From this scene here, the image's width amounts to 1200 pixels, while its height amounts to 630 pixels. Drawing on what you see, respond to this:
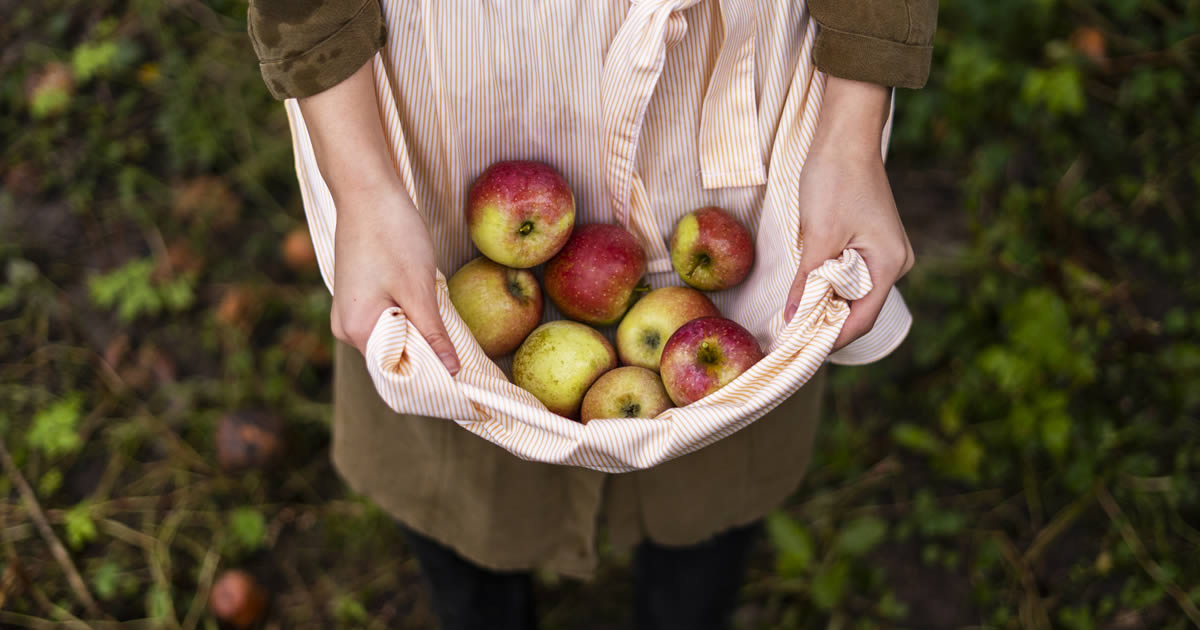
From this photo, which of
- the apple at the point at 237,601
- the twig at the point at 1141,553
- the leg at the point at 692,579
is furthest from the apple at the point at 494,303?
the twig at the point at 1141,553

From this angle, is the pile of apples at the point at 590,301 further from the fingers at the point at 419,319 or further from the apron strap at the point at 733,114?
the fingers at the point at 419,319

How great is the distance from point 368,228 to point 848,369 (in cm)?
176

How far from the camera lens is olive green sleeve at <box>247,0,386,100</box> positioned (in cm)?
96

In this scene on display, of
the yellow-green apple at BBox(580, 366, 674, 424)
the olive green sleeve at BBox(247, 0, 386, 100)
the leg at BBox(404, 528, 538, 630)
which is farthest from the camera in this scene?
the leg at BBox(404, 528, 538, 630)

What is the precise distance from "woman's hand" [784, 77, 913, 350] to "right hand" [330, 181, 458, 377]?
0.49 m

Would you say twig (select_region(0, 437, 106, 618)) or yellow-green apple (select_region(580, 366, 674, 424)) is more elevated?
yellow-green apple (select_region(580, 366, 674, 424))

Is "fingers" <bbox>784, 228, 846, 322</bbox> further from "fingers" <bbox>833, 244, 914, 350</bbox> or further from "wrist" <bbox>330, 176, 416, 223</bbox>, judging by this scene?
"wrist" <bbox>330, 176, 416, 223</bbox>

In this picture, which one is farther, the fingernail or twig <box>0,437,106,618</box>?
twig <box>0,437,106,618</box>

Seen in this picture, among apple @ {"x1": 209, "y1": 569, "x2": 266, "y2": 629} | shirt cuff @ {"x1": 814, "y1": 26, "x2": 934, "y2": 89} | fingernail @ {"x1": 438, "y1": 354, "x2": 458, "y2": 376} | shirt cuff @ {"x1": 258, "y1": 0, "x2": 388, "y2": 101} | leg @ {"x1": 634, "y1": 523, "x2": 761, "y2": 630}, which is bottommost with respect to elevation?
apple @ {"x1": 209, "y1": 569, "x2": 266, "y2": 629}

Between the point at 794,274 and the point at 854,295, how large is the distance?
92mm

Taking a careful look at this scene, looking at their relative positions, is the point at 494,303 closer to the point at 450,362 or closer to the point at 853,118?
the point at 450,362

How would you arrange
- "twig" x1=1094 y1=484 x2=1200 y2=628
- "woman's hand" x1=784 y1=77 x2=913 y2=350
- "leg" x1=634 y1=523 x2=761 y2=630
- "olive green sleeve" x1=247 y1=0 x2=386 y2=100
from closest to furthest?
"olive green sleeve" x1=247 y1=0 x2=386 y2=100 < "woman's hand" x1=784 y1=77 x2=913 y2=350 < "leg" x1=634 y1=523 x2=761 y2=630 < "twig" x1=1094 y1=484 x2=1200 y2=628

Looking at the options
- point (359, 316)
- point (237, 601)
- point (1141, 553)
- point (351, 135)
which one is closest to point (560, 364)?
point (359, 316)

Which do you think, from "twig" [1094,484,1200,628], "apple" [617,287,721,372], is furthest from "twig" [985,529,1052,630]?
"apple" [617,287,721,372]
